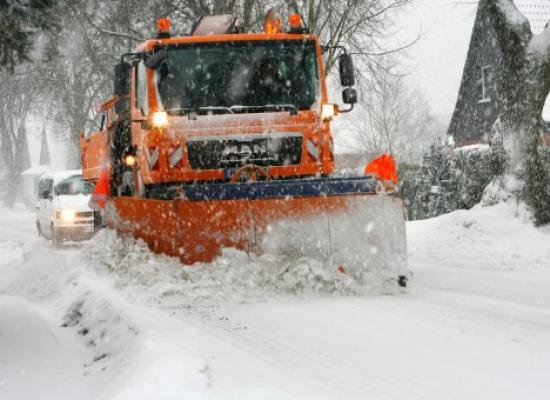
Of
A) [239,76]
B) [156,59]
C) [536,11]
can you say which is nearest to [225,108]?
[239,76]

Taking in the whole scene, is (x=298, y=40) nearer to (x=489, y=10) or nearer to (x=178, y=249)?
(x=178, y=249)

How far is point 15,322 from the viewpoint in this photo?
23.2ft

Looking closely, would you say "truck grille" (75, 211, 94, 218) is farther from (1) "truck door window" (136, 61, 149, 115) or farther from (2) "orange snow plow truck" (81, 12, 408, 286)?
(1) "truck door window" (136, 61, 149, 115)

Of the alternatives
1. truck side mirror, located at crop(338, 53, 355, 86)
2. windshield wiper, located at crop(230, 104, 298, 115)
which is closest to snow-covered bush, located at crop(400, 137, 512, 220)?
truck side mirror, located at crop(338, 53, 355, 86)

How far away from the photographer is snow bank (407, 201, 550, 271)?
10438 millimetres

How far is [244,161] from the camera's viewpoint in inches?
343

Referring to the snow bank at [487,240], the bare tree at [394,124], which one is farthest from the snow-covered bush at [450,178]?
the bare tree at [394,124]

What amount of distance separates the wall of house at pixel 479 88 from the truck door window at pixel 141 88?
19706 millimetres

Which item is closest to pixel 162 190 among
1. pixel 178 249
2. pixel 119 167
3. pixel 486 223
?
pixel 178 249

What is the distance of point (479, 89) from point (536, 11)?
3.98 m

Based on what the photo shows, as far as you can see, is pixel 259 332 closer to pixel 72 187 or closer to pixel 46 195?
pixel 72 187

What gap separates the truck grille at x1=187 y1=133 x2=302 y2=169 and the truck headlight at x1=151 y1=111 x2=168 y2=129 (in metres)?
0.35

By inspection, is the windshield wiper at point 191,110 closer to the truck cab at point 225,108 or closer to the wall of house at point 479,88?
the truck cab at point 225,108

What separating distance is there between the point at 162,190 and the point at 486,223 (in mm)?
5751
